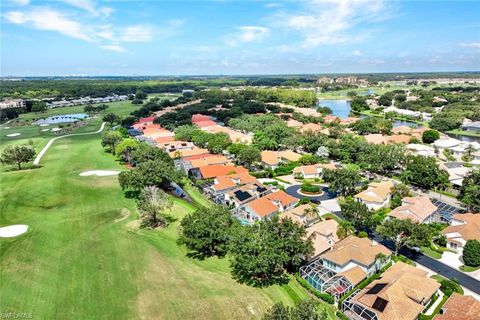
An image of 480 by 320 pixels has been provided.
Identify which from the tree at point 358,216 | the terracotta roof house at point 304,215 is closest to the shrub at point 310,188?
the terracotta roof house at point 304,215

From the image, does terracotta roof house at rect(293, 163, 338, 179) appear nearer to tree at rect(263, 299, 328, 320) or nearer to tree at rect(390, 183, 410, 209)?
tree at rect(390, 183, 410, 209)

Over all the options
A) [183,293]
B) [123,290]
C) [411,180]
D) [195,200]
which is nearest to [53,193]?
[195,200]

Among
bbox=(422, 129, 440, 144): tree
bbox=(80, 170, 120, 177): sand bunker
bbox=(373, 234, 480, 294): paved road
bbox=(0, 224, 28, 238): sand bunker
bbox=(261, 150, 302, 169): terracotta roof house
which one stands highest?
bbox=(422, 129, 440, 144): tree

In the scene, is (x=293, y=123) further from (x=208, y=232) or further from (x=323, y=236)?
(x=208, y=232)

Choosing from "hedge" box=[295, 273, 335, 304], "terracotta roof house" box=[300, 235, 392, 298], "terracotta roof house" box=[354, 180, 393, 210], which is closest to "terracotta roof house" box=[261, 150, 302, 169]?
"terracotta roof house" box=[354, 180, 393, 210]

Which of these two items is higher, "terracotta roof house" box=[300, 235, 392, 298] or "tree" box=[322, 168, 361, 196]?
"tree" box=[322, 168, 361, 196]

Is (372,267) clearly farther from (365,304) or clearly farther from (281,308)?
(281,308)

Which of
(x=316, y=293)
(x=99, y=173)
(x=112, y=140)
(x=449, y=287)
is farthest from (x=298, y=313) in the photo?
(x=112, y=140)
